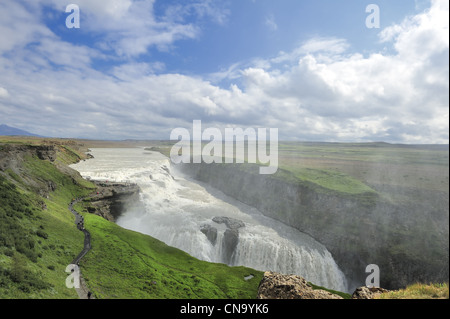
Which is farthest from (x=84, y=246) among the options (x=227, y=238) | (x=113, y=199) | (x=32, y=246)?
(x=113, y=199)

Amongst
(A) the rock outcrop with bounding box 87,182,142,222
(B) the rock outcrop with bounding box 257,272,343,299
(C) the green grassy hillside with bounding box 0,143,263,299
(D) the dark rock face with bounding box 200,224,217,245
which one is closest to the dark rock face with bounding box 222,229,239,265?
(D) the dark rock face with bounding box 200,224,217,245

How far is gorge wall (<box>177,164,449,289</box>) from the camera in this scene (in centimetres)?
2892

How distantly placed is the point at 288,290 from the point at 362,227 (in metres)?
35.6

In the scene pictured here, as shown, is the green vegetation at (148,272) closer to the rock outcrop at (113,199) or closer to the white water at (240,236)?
the white water at (240,236)

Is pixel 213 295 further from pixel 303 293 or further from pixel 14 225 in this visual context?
pixel 14 225

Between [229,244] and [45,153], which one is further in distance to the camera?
[45,153]

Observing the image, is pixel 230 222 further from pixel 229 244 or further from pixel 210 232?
pixel 229 244

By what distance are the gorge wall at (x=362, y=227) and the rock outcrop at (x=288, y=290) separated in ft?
36.6

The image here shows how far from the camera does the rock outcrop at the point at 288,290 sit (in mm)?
13891

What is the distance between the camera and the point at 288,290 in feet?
47.9

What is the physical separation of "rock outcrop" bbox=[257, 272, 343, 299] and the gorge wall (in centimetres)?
1116
